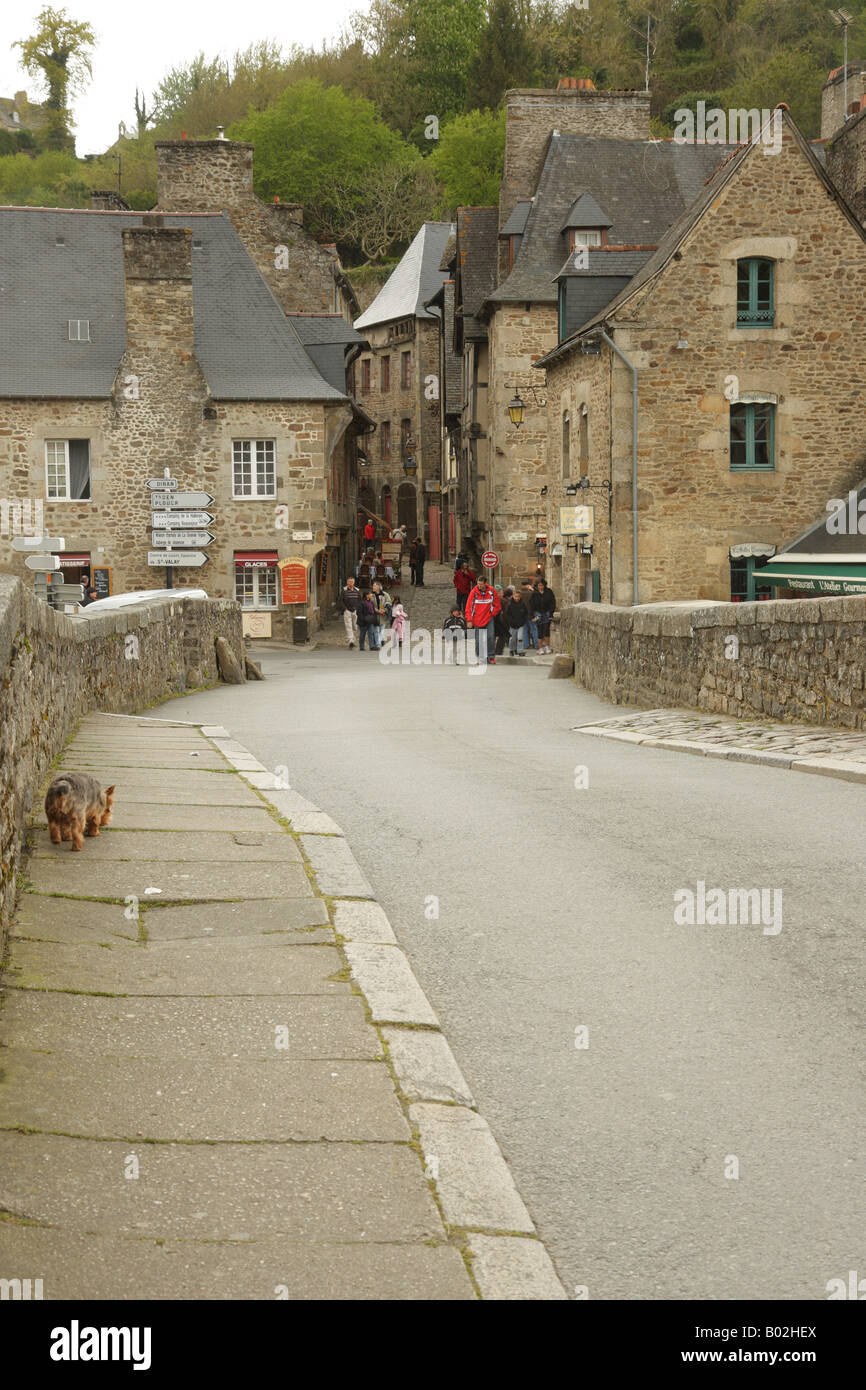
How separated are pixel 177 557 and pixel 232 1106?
3318 cm

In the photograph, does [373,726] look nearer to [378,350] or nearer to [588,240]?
[588,240]

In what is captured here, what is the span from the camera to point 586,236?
3572 cm

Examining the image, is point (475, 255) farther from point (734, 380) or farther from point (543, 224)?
point (734, 380)

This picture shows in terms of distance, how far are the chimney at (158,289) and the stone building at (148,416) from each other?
4 cm

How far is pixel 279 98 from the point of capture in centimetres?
7294

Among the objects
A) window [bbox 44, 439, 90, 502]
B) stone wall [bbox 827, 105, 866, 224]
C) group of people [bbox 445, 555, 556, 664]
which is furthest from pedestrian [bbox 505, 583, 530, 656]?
window [bbox 44, 439, 90, 502]

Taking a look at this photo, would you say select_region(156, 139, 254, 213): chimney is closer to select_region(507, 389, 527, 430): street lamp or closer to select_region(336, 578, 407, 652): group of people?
select_region(507, 389, 527, 430): street lamp

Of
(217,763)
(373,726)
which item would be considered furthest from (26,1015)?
(373,726)

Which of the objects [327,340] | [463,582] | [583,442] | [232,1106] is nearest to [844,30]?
[327,340]

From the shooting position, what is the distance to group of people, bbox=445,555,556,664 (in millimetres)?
30609

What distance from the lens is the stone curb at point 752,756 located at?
10.9 meters

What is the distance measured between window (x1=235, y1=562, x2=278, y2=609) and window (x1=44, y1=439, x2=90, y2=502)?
429cm

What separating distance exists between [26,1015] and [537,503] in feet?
116

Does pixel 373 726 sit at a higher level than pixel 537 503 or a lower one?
lower
